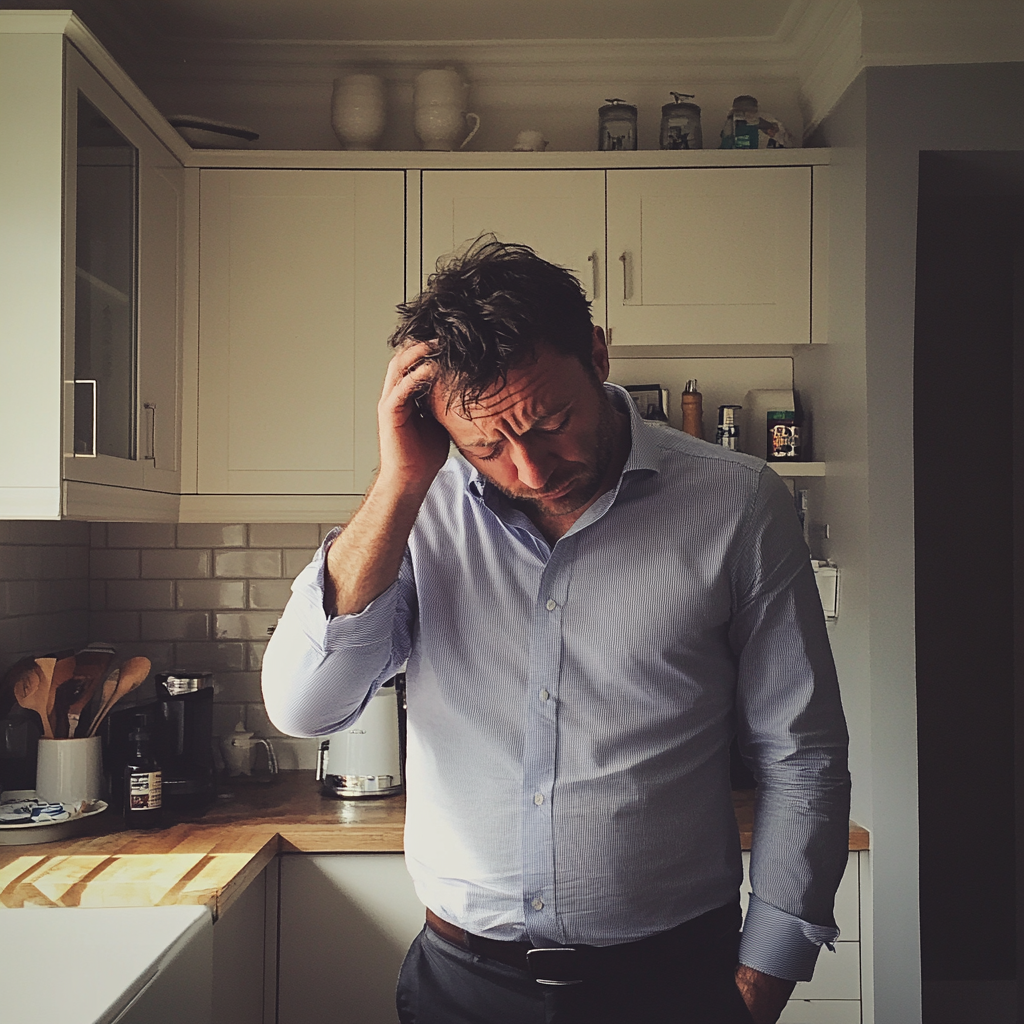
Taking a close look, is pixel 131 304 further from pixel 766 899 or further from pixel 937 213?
pixel 937 213

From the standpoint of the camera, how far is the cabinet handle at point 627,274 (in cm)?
257

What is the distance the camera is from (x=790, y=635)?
1.37 meters

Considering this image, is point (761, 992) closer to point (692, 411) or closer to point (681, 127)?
point (692, 411)

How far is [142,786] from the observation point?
2236 millimetres

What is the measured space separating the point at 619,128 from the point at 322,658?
1.82 m

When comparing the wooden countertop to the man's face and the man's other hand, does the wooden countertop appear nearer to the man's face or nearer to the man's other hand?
the man's other hand

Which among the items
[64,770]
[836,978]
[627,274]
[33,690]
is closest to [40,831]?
[64,770]

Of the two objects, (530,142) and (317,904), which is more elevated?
(530,142)

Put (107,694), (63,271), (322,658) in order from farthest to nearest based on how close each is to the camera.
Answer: (107,694)
(63,271)
(322,658)

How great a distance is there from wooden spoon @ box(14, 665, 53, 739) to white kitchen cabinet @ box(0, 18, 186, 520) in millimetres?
379

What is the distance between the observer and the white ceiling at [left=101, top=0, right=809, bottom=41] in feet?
8.41

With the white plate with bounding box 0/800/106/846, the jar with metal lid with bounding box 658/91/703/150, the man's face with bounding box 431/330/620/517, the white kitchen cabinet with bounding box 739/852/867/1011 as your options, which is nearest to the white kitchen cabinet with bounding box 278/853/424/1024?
the white plate with bounding box 0/800/106/846

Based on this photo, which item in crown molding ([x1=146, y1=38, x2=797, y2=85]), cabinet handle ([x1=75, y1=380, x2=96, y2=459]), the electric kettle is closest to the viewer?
cabinet handle ([x1=75, y1=380, x2=96, y2=459])

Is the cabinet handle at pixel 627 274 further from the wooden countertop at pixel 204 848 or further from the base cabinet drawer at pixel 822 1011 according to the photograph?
the base cabinet drawer at pixel 822 1011
